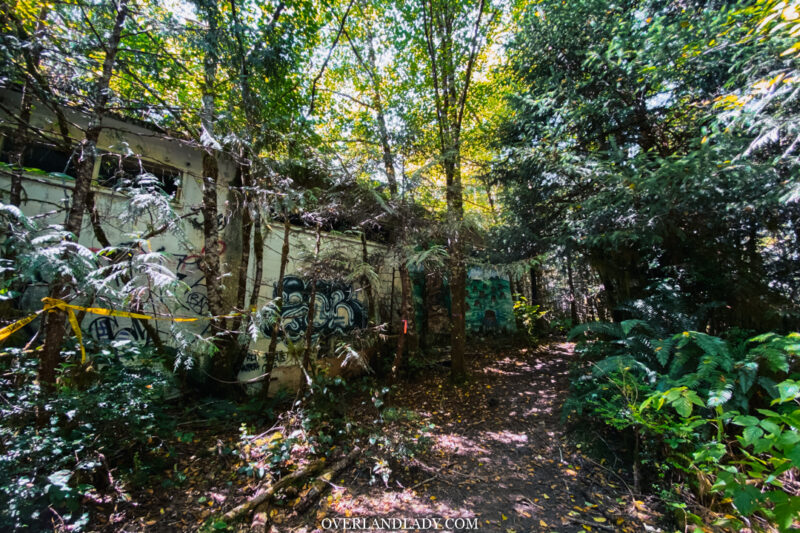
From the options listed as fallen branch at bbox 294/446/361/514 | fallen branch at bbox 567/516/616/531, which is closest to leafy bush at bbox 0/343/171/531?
fallen branch at bbox 294/446/361/514

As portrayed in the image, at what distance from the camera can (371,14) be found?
Result: 6.11 meters

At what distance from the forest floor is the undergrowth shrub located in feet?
1.49

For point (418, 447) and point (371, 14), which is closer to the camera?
point (418, 447)

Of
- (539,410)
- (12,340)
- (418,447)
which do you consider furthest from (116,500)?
(539,410)

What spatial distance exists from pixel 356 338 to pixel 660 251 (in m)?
5.14

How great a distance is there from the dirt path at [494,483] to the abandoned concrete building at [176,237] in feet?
7.58

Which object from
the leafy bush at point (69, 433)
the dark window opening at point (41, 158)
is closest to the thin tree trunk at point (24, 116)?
the dark window opening at point (41, 158)

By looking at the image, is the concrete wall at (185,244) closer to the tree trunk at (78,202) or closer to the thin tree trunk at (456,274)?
the tree trunk at (78,202)

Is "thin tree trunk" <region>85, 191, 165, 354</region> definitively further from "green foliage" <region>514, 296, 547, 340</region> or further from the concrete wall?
"green foliage" <region>514, 296, 547, 340</region>

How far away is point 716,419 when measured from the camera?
208 centimetres

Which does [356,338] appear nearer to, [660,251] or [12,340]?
[12,340]

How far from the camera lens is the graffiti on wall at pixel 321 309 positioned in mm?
5727

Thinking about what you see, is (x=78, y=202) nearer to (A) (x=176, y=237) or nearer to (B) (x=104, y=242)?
(B) (x=104, y=242)

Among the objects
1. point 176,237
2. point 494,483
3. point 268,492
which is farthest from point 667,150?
point 176,237
